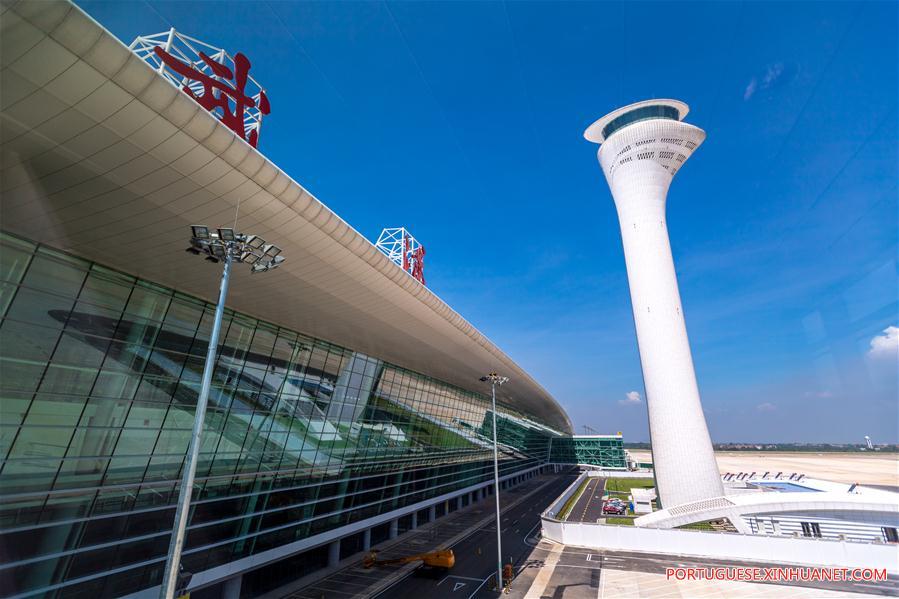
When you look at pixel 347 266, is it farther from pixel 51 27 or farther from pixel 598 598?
pixel 598 598

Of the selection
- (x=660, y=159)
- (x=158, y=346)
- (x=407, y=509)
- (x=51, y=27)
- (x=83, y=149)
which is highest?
(x=660, y=159)

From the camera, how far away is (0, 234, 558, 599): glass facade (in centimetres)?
1227

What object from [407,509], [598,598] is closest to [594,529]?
[598,598]

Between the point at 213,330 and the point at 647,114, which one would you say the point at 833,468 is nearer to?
the point at 647,114

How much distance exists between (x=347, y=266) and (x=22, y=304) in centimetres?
986

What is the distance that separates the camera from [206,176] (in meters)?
10.8

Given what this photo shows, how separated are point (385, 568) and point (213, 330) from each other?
71.8ft

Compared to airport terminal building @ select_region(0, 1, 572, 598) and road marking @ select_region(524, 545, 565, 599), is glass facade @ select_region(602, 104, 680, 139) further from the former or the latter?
road marking @ select_region(524, 545, 565, 599)

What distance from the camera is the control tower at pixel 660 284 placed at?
111 ft

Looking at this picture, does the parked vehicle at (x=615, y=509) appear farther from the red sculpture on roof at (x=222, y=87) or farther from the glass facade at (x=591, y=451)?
the glass facade at (x=591, y=451)

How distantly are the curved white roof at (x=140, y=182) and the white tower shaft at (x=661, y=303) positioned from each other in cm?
2779

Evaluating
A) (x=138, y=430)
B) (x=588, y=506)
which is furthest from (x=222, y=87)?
(x=588, y=506)

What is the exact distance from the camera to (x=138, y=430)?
50.6ft

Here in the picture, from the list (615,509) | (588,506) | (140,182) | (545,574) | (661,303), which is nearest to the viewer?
(140,182)
